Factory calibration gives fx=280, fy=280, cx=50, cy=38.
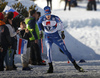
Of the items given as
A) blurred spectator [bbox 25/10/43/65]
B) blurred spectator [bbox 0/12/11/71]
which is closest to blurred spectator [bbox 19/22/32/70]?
blurred spectator [bbox 0/12/11/71]

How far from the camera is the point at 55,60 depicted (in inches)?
475

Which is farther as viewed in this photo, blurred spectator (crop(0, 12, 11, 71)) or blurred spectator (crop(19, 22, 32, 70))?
blurred spectator (crop(19, 22, 32, 70))

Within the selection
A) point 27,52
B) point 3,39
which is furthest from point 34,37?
point 3,39

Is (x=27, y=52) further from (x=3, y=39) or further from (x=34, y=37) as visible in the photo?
(x=34, y=37)

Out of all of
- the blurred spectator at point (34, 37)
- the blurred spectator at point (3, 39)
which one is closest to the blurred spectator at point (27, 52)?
the blurred spectator at point (3, 39)

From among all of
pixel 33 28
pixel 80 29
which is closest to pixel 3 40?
pixel 33 28

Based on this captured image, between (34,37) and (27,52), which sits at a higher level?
(34,37)

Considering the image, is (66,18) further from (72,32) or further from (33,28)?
(33,28)

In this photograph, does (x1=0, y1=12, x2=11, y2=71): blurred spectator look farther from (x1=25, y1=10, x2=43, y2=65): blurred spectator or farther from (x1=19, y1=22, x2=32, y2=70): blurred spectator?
(x1=25, y1=10, x2=43, y2=65): blurred spectator

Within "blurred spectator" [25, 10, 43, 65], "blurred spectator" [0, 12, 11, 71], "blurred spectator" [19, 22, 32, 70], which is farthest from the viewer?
"blurred spectator" [25, 10, 43, 65]

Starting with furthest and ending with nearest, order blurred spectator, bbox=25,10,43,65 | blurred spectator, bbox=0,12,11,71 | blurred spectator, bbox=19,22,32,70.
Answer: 1. blurred spectator, bbox=25,10,43,65
2. blurred spectator, bbox=19,22,32,70
3. blurred spectator, bbox=0,12,11,71

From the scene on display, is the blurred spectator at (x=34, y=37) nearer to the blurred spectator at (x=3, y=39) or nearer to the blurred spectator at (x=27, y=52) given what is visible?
the blurred spectator at (x=27, y=52)

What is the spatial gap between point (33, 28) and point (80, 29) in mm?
6763

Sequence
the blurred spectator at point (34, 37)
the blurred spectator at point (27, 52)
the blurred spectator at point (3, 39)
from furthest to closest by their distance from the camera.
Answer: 1. the blurred spectator at point (34, 37)
2. the blurred spectator at point (27, 52)
3. the blurred spectator at point (3, 39)
